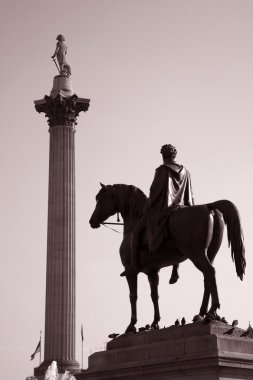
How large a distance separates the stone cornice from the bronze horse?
123 ft

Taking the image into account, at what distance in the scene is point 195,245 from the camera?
1312cm

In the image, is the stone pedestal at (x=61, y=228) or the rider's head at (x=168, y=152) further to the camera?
the stone pedestal at (x=61, y=228)

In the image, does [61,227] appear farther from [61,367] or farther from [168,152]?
[168,152]

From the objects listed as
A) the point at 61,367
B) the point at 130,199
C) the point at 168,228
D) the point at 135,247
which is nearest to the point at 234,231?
the point at 168,228

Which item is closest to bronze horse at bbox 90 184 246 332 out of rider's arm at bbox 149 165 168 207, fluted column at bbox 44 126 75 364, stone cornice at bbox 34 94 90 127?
rider's arm at bbox 149 165 168 207

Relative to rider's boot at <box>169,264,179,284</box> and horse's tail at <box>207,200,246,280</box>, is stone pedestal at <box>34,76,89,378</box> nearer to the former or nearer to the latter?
rider's boot at <box>169,264,179,284</box>

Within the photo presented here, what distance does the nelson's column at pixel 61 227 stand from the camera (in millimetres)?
46781

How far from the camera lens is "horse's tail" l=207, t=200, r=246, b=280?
505 inches

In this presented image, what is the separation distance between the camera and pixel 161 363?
1231cm

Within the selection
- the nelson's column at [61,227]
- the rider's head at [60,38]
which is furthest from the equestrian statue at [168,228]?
the rider's head at [60,38]

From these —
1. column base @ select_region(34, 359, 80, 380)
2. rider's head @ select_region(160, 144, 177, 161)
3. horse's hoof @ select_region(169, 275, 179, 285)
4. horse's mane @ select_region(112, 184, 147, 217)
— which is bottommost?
horse's hoof @ select_region(169, 275, 179, 285)

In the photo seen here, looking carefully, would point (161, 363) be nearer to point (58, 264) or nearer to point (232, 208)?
point (232, 208)

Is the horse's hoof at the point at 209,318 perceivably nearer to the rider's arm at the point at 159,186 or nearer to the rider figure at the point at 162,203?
the rider figure at the point at 162,203

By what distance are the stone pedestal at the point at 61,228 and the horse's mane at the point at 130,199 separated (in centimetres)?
3228
